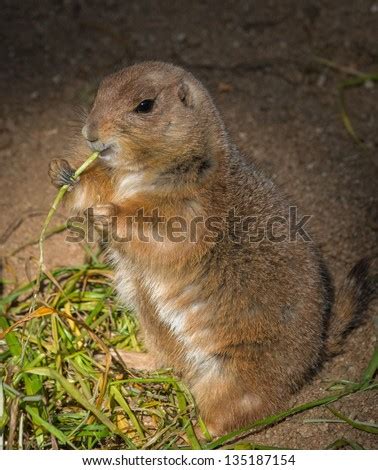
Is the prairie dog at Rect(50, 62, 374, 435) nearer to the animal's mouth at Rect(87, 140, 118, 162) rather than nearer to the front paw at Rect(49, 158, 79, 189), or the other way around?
the animal's mouth at Rect(87, 140, 118, 162)

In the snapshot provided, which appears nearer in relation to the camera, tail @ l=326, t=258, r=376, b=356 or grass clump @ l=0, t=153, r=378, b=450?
grass clump @ l=0, t=153, r=378, b=450

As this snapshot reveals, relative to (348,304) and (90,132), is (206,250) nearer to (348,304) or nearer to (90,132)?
(90,132)

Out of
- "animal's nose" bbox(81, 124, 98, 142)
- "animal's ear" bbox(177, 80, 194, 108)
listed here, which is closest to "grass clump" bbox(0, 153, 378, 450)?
"animal's nose" bbox(81, 124, 98, 142)

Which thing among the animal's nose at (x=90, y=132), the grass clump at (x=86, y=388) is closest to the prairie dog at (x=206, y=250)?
the animal's nose at (x=90, y=132)

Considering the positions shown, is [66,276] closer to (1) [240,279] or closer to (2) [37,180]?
(2) [37,180]

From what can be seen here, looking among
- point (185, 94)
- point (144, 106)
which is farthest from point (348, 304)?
point (144, 106)
